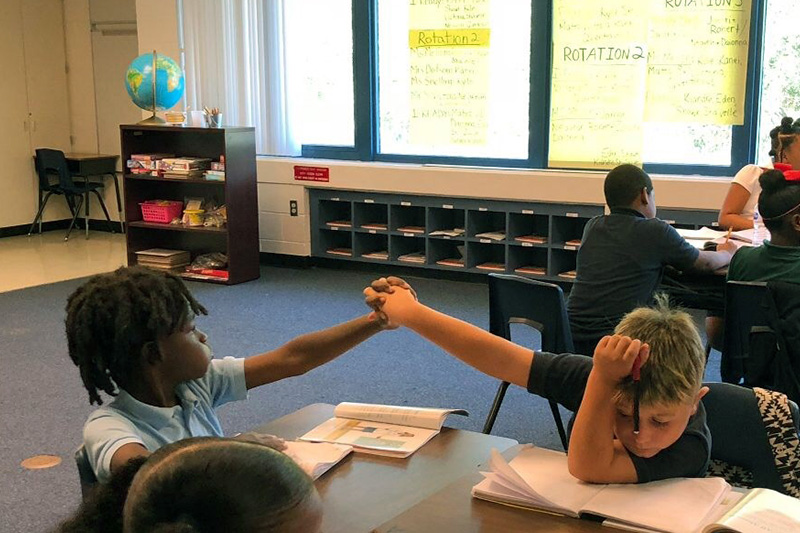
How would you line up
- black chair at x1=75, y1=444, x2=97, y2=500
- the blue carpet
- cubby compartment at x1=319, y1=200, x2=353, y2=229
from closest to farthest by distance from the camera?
1. black chair at x1=75, y1=444, x2=97, y2=500
2. the blue carpet
3. cubby compartment at x1=319, y1=200, x2=353, y2=229

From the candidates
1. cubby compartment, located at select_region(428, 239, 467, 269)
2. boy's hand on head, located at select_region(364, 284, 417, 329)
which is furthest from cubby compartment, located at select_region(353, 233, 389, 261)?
boy's hand on head, located at select_region(364, 284, 417, 329)

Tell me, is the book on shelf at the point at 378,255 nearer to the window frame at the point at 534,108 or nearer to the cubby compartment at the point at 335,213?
the cubby compartment at the point at 335,213

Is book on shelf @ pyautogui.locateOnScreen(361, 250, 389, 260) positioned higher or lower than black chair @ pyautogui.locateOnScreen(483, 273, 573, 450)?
lower

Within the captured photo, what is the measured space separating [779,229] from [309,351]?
176cm

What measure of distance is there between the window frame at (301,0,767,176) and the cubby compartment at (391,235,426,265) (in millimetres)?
609

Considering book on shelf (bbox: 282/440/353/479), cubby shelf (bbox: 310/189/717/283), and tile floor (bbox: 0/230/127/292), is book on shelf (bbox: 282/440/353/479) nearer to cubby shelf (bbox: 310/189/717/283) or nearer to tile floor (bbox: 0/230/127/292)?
cubby shelf (bbox: 310/189/717/283)

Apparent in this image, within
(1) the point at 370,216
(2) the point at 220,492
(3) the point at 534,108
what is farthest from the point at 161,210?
(2) the point at 220,492

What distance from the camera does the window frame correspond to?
5582 millimetres

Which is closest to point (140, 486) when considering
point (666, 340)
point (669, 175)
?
point (666, 340)

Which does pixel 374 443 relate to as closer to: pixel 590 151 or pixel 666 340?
pixel 666 340

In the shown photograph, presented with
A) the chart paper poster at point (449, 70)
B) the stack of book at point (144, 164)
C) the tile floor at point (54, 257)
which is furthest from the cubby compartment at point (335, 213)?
the tile floor at point (54, 257)

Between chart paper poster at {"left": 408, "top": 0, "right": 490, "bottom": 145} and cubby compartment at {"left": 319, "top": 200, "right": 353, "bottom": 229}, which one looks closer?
chart paper poster at {"left": 408, "top": 0, "right": 490, "bottom": 145}

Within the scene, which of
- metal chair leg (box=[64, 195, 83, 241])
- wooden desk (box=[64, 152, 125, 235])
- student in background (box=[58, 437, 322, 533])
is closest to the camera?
student in background (box=[58, 437, 322, 533])

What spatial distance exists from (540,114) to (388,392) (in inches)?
112
